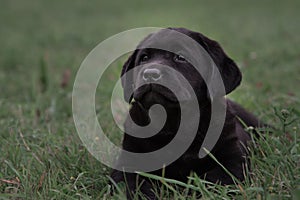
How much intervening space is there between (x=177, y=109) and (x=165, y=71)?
0.28 meters

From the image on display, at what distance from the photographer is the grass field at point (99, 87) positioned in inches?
111

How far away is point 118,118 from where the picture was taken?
441 centimetres

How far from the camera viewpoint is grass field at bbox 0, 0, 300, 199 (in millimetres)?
2820

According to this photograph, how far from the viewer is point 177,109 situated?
315 centimetres

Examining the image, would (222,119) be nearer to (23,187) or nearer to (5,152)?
(23,187)

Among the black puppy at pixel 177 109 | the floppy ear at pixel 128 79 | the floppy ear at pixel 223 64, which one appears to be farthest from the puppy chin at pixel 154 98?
the floppy ear at pixel 223 64

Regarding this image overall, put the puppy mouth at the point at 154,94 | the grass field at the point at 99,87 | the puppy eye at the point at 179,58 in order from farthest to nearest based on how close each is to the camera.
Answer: the puppy eye at the point at 179,58
the puppy mouth at the point at 154,94
the grass field at the point at 99,87

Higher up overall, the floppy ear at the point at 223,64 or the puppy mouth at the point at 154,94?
the floppy ear at the point at 223,64

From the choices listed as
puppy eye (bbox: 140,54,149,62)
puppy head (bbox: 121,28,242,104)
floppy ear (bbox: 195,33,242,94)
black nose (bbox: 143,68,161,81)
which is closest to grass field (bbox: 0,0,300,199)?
floppy ear (bbox: 195,33,242,94)

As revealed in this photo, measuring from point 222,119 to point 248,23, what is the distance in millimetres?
8752

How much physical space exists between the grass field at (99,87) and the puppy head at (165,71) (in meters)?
0.46

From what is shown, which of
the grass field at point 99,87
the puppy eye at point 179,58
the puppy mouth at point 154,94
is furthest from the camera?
the puppy eye at point 179,58

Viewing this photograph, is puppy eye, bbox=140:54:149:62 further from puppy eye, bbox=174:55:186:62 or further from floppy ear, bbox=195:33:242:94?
floppy ear, bbox=195:33:242:94

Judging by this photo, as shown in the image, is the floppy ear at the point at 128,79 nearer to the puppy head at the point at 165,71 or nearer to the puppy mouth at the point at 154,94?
the puppy head at the point at 165,71
